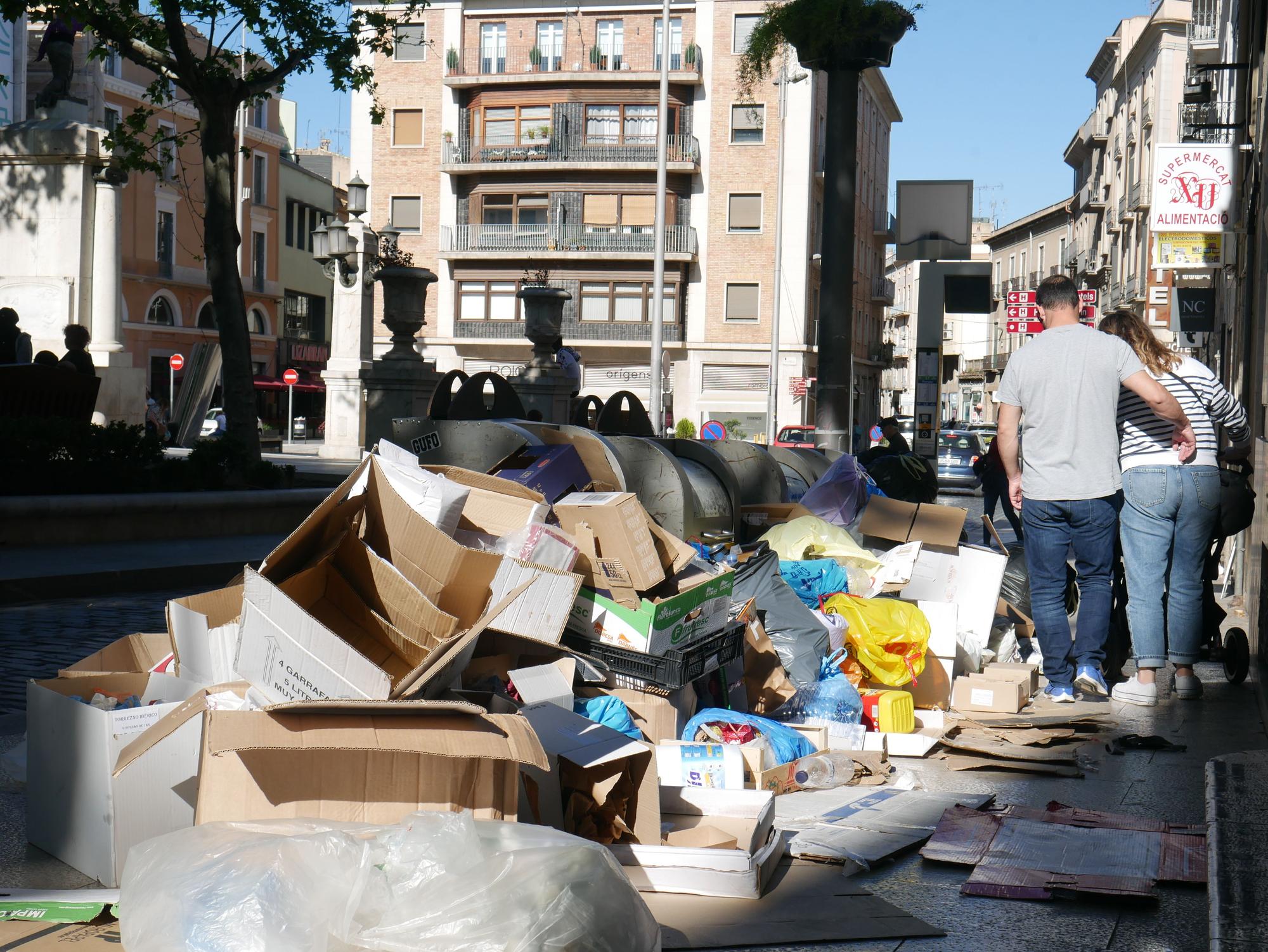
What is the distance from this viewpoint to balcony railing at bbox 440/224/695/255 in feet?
177

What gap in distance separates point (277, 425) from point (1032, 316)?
40.3m

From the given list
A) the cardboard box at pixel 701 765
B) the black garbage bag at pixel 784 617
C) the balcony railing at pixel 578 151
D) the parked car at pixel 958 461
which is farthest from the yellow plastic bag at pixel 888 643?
the balcony railing at pixel 578 151

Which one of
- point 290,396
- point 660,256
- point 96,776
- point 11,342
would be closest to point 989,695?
point 96,776

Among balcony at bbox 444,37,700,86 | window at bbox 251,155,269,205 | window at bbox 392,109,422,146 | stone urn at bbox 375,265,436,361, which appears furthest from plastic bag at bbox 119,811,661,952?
window at bbox 251,155,269,205

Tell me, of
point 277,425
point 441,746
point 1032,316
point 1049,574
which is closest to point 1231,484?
point 1049,574

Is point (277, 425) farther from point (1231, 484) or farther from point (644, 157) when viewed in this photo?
point (1231, 484)

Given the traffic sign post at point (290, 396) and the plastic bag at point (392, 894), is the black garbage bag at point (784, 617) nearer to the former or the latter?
the plastic bag at point (392, 894)

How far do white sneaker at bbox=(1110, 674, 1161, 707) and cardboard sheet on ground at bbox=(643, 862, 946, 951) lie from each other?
3.16m

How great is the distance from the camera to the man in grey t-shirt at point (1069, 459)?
6.30 meters

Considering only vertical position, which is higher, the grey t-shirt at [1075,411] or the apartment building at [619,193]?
the apartment building at [619,193]

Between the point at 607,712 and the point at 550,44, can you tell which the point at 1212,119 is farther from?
the point at 550,44

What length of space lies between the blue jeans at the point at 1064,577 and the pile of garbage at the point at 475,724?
32cm

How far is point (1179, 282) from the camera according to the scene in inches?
1244

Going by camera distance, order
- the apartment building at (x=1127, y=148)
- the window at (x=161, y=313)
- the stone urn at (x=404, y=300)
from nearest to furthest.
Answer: the stone urn at (x=404, y=300) < the apartment building at (x=1127, y=148) < the window at (x=161, y=313)
